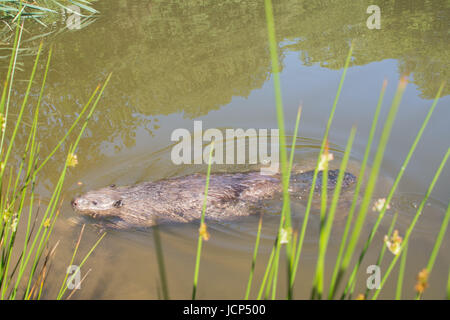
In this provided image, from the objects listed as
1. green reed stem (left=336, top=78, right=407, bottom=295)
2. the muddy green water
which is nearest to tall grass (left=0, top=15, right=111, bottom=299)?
the muddy green water

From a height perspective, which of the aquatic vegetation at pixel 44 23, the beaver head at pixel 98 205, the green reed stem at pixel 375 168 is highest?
the aquatic vegetation at pixel 44 23

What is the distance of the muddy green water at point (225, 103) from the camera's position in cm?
323

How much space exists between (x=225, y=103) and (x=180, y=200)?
2.73 metres

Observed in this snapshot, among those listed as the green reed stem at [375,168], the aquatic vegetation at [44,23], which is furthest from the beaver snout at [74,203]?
the aquatic vegetation at [44,23]

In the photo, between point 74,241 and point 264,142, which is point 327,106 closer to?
point 264,142

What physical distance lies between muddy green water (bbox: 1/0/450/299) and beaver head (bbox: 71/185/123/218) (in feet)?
0.52

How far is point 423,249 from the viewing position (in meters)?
3.29

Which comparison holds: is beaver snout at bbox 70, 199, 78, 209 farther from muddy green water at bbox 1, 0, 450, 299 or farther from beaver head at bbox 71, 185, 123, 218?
muddy green water at bbox 1, 0, 450, 299

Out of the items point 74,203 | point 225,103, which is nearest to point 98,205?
point 74,203

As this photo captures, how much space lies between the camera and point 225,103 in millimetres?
6090

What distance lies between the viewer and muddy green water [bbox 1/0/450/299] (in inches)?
127

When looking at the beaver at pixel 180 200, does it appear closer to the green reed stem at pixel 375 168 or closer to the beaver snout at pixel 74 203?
the beaver snout at pixel 74 203

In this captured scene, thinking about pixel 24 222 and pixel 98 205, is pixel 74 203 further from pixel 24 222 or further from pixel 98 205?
pixel 24 222
